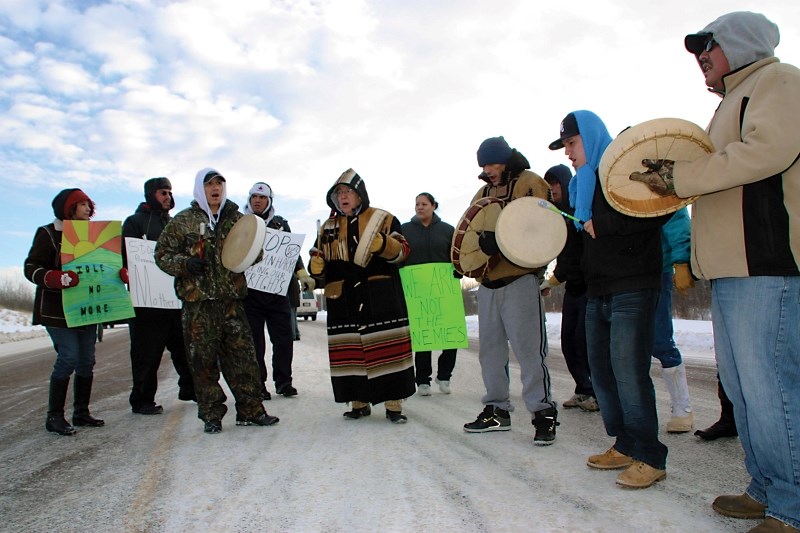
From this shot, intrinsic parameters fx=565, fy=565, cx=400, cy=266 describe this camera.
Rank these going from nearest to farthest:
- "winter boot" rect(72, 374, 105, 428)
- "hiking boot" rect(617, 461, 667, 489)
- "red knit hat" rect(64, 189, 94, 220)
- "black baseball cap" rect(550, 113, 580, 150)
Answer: "hiking boot" rect(617, 461, 667, 489) → "black baseball cap" rect(550, 113, 580, 150) → "winter boot" rect(72, 374, 105, 428) → "red knit hat" rect(64, 189, 94, 220)

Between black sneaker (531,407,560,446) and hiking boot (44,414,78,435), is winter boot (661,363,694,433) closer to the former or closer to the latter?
black sneaker (531,407,560,446)

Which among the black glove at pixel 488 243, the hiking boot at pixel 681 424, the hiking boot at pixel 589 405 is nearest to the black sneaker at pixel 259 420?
the black glove at pixel 488 243

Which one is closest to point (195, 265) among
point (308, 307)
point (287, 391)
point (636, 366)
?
point (287, 391)

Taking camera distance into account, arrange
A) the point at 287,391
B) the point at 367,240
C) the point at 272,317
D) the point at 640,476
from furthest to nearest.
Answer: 1. the point at 272,317
2. the point at 287,391
3. the point at 367,240
4. the point at 640,476

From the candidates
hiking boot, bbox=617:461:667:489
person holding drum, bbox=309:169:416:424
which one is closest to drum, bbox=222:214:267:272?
person holding drum, bbox=309:169:416:424

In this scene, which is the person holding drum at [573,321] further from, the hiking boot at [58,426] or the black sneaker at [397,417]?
the hiking boot at [58,426]

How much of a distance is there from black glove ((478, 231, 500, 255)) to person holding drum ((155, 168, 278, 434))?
7.33 feet

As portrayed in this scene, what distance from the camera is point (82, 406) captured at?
16.9 feet

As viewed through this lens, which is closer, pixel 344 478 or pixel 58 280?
pixel 344 478

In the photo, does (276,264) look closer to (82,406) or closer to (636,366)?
(82,406)

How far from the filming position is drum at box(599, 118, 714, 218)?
2662 mm

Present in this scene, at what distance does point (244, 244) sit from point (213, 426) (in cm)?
153

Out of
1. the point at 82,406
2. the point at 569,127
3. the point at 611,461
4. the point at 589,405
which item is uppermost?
the point at 569,127

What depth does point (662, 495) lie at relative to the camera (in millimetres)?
2857
